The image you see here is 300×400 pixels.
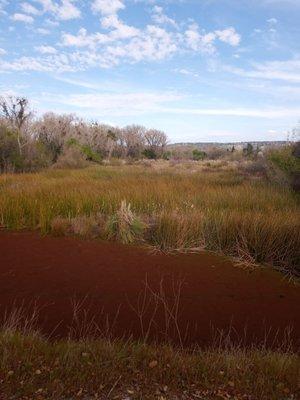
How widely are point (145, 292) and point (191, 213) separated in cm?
355

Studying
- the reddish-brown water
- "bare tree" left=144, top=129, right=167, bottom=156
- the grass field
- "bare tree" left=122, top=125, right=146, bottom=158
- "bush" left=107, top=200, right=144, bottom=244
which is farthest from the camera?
"bare tree" left=144, top=129, right=167, bottom=156

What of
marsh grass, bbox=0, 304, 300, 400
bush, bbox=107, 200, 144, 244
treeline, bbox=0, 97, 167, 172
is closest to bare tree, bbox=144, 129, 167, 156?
treeline, bbox=0, 97, 167, 172

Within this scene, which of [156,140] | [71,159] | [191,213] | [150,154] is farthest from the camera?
[156,140]

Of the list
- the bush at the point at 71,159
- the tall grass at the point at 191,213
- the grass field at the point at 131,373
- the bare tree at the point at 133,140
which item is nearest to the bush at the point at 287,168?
the tall grass at the point at 191,213

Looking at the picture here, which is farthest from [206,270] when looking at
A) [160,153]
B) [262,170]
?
[160,153]

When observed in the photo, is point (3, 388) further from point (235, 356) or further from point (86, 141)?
point (86, 141)

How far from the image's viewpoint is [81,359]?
3486 mm

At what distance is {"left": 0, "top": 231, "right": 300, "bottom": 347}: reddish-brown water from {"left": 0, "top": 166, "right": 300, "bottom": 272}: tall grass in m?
0.48

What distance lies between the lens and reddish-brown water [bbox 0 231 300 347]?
205 inches

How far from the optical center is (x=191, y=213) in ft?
31.0

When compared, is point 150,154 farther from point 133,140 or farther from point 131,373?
point 131,373

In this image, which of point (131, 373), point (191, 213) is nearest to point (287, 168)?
point (191, 213)

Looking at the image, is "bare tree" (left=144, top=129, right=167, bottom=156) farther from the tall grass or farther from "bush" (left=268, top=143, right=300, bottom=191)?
the tall grass

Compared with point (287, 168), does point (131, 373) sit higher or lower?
lower
